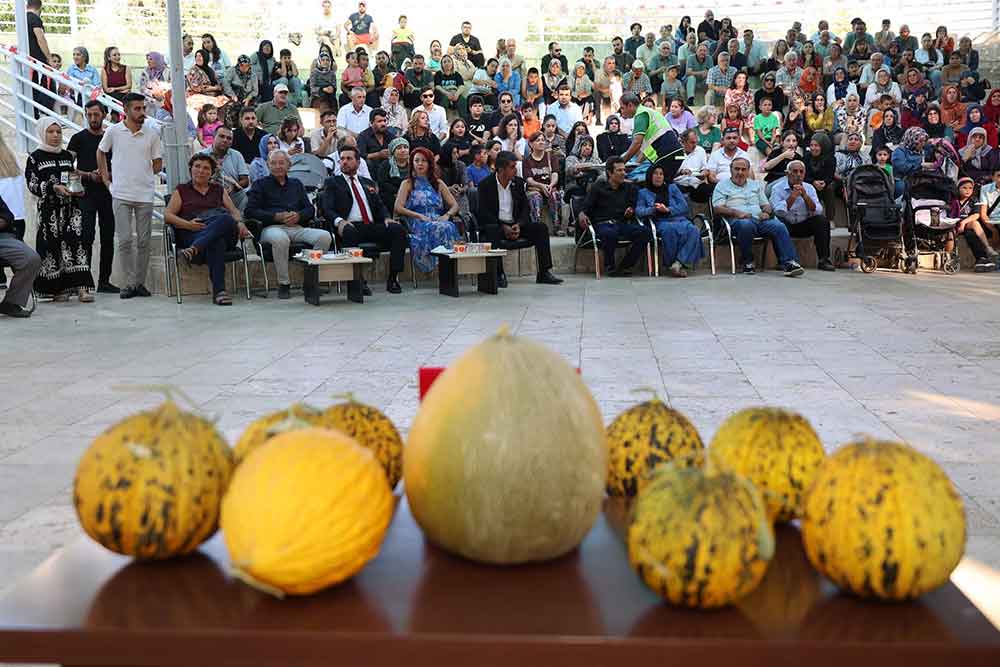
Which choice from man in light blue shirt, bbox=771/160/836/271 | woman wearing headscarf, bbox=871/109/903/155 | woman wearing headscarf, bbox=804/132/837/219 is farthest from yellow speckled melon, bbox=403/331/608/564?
woman wearing headscarf, bbox=871/109/903/155

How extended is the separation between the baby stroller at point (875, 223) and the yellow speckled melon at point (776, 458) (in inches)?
479

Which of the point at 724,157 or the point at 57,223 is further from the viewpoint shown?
the point at 724,157

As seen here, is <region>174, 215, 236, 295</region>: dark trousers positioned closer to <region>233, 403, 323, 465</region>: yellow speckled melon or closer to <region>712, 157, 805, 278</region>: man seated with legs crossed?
<region>712, 157, 805, 278</region>: man seated with legs crossed

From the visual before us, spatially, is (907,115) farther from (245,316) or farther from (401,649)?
(401,649)

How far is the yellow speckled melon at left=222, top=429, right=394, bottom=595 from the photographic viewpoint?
131 cm

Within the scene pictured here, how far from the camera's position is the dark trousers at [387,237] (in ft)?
37.2

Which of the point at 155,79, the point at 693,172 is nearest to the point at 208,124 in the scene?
the point at 155,79

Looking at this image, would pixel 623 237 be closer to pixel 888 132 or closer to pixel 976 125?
pixel 888 132

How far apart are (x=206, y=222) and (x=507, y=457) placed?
9.85 metres

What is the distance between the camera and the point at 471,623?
1.27 meters

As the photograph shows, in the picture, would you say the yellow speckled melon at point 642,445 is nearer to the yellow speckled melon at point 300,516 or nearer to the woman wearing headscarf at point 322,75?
the yellow speckled melon at point 300,516

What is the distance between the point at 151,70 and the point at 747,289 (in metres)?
9.79

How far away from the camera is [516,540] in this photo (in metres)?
1.41

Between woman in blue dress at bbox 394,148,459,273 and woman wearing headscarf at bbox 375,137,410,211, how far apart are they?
50 cm
